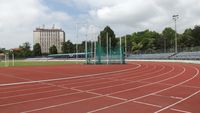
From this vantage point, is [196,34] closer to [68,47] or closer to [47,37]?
[68,47]

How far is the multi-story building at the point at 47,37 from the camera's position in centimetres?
17425

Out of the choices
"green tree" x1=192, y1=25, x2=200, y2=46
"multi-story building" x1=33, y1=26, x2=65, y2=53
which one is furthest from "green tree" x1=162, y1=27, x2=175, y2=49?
"multi-story building" x1=33, y1=26, x2=65, y2=53

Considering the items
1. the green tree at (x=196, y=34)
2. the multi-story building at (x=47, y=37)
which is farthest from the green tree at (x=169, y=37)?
the multi-story building at (x=47, y=37)

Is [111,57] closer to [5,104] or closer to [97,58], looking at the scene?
[97,58]

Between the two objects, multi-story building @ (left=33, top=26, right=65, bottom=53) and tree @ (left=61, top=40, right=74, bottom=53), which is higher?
multi-story building @ (left=33, top=26, right=65, bottom=53)

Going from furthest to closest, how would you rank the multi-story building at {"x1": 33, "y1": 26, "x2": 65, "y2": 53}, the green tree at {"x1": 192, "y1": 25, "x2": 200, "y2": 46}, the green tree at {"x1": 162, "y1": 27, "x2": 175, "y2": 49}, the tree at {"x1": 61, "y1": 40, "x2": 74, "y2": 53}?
the multi-story building at {"x1": 33, "y1": 26, "x2": 65, "y2": 53}
the tree at {"x1": 61, "y1": 40, "x2": 74, "y2": 53}
the green tree at {"x1": 162, "y1": 27, "x2": 175, "y2": 49}
the green tree at {"x1": 192, "y1": 25, "x2": 200, "y2": 46}

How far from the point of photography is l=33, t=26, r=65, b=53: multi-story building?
174250 millimetres

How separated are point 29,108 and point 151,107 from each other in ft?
12.7

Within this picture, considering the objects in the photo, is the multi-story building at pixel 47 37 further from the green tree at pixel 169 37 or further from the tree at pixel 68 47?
the green tree at pixel 169 37

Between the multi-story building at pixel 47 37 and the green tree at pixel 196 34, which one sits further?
the multi-story building at pixel 47 37

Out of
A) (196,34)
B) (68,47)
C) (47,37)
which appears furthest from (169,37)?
(47,37)

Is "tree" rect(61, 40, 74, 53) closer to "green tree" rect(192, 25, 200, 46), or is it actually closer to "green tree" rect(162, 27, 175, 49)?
"green tree" rect(162, 27, 175, 49)

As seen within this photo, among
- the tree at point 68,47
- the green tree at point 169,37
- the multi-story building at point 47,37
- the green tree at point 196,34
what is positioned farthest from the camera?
the multi-story building at point 47,37

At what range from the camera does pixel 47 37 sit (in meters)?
177
